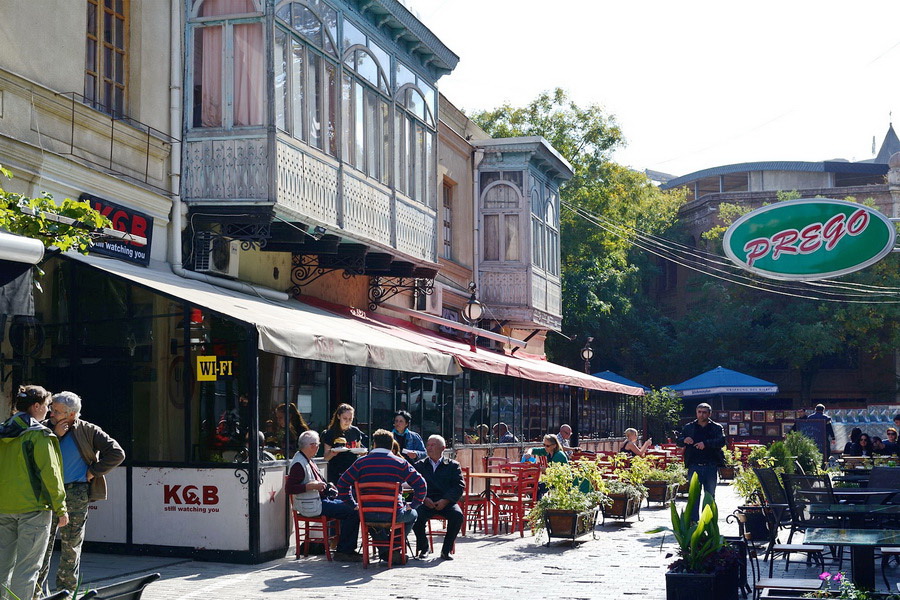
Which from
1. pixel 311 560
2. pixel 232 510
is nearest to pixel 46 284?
pixel 232 510

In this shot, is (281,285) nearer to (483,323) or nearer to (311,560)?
(311,560)

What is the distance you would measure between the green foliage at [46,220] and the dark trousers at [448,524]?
519cm

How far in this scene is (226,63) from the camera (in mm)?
14930

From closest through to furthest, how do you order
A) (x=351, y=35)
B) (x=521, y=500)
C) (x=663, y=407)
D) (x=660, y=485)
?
(x=521, y=500)
(x=351, y=35)
(x=660, y=485)
(x=663, y=407)

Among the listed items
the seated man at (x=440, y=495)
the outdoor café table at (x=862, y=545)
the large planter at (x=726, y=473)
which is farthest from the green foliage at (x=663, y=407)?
the outdoor café table at (x=862, y=545)

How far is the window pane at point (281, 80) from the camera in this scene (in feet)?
49.0

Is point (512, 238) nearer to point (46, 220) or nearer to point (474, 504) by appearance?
point (474, 504)

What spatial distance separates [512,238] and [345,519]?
1552 centimetres

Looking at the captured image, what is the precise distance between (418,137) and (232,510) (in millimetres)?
9565

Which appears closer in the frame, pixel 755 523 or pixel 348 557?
pixel 755 523

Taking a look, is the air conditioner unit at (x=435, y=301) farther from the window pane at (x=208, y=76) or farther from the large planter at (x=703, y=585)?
the large planter at (x=703, y=585)

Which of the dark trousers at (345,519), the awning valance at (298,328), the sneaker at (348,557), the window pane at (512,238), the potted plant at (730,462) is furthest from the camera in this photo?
the window pane at (512,238)

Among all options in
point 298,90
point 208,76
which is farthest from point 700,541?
point 208,76

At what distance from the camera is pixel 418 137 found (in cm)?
1981
